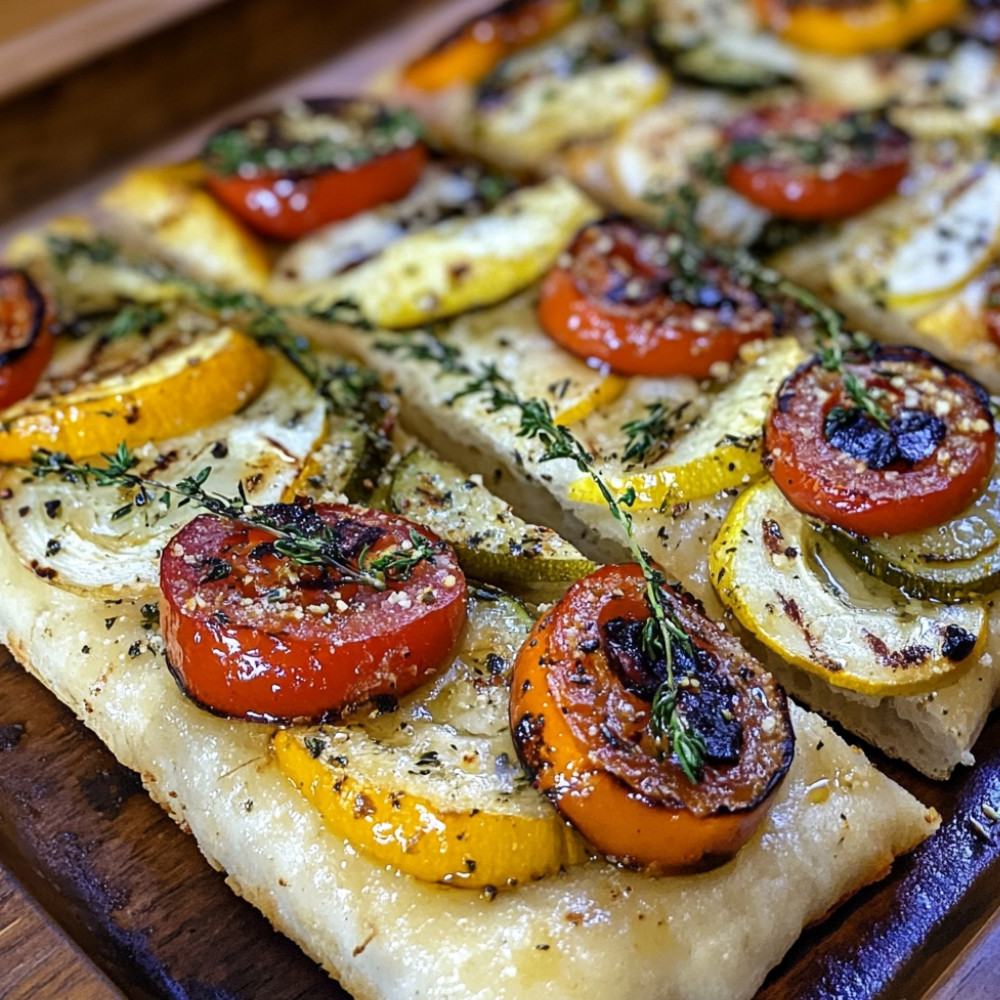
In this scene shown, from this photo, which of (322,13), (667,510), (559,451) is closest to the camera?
(559,451)

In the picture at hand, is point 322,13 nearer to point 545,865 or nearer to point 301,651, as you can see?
point 301,651

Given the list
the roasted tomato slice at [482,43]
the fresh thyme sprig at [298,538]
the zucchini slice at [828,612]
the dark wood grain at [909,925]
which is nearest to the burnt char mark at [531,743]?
the fresh thyme sprig at [298,538]

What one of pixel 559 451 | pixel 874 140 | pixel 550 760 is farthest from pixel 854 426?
pixel 874 140

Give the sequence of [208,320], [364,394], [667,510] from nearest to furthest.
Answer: [667,510] → [364,394] → [208,320]

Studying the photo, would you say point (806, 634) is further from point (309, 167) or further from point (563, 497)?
point (309, 167)

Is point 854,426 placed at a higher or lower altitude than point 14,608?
higher

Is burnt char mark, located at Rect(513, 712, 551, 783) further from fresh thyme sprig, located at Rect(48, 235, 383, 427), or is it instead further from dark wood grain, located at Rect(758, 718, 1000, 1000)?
fresh thyme sprig, located at Rect(48, 235, 383, 427)

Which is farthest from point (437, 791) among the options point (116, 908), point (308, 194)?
point (308, 194)

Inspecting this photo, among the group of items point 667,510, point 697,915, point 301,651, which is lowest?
point 697,915
